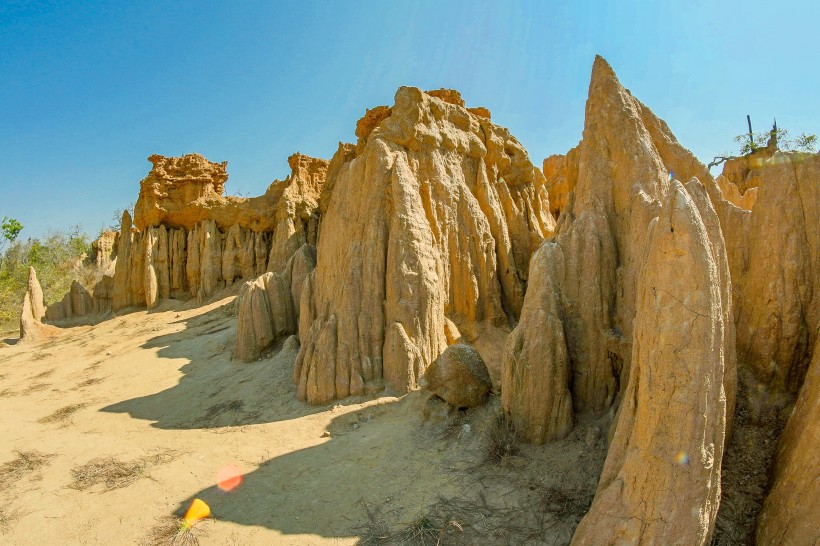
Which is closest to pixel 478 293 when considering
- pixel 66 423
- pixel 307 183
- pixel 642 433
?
pixel 642 433

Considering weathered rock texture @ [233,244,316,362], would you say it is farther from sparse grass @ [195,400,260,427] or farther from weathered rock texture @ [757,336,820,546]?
weathered rock texture @ [757,336,820,546]

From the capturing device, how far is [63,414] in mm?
10797

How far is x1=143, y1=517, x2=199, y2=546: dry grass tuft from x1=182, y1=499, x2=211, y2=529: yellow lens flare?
0.06 m

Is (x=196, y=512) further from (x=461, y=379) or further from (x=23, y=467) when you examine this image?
(x=23, y=467)

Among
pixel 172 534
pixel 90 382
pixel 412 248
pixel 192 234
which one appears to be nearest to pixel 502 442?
pixel 172 534

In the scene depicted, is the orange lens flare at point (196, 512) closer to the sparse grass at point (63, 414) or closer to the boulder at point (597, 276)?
the boulder at point (597, 276)

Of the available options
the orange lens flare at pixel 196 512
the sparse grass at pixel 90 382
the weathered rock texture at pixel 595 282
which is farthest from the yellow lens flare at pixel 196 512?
the sparse grass at pixel 90 382

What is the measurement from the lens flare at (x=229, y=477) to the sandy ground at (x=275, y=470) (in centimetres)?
10

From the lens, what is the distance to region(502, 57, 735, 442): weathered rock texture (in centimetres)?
614

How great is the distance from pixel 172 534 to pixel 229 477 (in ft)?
4.25

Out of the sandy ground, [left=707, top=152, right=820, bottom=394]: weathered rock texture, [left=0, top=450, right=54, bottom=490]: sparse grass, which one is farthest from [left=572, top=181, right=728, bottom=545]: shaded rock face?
[left=0, top=450, right=54, bottom=490]: sparse grass

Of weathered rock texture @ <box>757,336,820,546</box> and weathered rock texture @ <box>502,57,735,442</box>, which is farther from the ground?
weathered rock texture @ <box>502,57,735,442</box>

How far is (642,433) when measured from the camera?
153 inches

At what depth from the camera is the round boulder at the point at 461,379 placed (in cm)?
743
